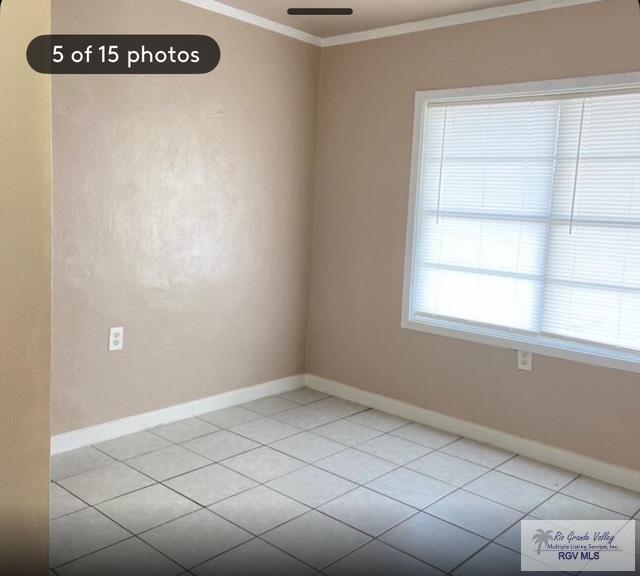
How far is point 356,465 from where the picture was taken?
10.3 ft

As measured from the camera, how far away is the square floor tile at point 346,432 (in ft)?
11.4

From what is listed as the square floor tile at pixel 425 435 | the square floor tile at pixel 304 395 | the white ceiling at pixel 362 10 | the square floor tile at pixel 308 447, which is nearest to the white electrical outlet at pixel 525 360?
the square floor tile at pixel 425 435

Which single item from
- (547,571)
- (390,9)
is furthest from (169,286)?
(547,571)

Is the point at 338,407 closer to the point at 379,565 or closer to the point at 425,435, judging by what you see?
the point at 425,435

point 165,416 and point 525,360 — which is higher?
point 525,360

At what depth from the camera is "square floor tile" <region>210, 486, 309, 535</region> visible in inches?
99.0

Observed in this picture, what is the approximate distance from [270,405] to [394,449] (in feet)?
3.07

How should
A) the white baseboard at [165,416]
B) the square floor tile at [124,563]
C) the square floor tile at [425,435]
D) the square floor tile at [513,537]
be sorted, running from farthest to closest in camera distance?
the square floor tile at [425,435] < the white baseboard at [165,416] < the square floor tile at [513,537] < the square floor tile at [124,563]

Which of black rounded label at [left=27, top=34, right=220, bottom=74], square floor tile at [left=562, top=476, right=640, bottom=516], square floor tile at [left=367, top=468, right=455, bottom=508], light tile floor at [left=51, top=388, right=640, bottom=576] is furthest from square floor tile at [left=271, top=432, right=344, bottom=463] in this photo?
black rounded label at [left=27, top=34, right=220, bottom=74]

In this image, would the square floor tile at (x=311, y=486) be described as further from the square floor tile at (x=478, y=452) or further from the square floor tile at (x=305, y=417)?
the square floor tile at (x=478, y=452)

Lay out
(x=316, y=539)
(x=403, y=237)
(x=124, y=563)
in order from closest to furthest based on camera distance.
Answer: (x=124, y=563), (x=316, y=539), (x=403, y=237)

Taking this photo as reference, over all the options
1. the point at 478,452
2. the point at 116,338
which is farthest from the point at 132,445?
the point at 478,452

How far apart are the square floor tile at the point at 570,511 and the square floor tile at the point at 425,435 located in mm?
748

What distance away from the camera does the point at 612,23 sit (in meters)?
3.01
